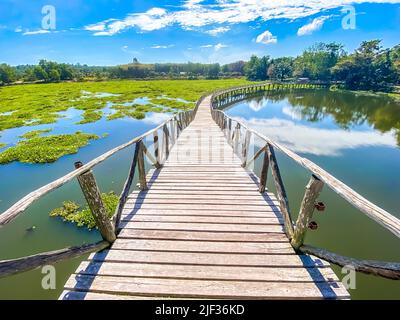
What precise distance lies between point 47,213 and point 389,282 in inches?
356

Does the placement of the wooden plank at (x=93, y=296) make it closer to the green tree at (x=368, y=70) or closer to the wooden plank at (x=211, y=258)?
the wooden plank at (x=211, y=258)

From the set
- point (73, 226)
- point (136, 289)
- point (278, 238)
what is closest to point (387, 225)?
point (278, 238)

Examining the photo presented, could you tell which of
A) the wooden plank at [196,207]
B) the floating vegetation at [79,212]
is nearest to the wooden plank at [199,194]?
the wooden plank at [196,207]

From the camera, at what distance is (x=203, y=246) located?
3.21 meters

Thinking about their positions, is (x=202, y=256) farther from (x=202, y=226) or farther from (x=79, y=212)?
(x=79, y=212)

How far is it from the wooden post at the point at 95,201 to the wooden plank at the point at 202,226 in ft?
1.58

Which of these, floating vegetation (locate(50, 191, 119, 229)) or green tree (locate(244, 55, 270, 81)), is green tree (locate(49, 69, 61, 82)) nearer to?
green tree (locate(244, 55, 270, 81))

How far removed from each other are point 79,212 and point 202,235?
476 cm

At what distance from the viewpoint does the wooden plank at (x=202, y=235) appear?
336 cm

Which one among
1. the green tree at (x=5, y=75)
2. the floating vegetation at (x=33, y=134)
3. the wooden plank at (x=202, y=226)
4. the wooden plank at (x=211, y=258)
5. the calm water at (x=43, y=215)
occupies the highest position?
the green tree at (x=5, y=75)

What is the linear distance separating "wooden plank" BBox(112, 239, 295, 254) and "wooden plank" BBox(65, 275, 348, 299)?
0.52m

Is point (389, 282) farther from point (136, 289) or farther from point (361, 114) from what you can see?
point (361, 114)

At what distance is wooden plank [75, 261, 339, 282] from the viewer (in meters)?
2.68

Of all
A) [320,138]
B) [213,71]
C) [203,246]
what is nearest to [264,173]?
[203,246]
